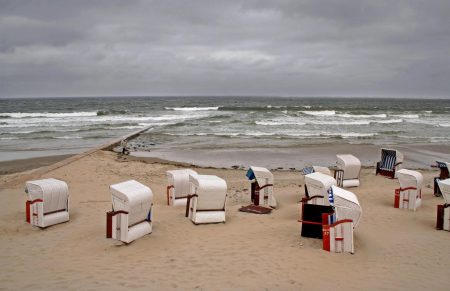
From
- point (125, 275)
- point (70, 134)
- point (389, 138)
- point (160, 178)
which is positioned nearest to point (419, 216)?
point (125, 275)

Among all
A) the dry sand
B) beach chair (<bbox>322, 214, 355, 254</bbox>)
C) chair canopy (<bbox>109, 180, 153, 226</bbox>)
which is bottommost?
the dry sand

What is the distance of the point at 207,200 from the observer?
894 cm

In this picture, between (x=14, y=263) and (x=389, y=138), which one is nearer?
(x=14, y=263)

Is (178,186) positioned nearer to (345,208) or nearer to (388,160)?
(345,208)

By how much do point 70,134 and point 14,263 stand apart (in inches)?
1057

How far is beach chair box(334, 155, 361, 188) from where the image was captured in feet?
43.4

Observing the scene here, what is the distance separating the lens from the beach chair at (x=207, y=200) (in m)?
8.86

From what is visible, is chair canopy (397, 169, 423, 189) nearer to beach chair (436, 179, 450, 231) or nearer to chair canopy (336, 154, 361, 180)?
beach chair (436, 179, 450, 231)

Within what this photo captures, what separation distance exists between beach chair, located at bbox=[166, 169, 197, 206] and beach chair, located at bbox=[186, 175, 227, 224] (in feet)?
4.55

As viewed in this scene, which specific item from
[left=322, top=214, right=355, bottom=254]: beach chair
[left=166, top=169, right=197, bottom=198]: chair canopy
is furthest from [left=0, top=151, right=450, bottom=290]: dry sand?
[left=166, top=169, right=197, bottom=198]: chair canopy

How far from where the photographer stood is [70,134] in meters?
32.1

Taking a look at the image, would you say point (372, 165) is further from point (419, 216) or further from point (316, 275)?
point (316, 275)

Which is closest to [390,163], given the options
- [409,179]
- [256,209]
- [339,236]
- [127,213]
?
[409,179]

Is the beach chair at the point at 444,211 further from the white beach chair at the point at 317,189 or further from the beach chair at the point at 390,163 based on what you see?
the beach chair at the point at 390,163
